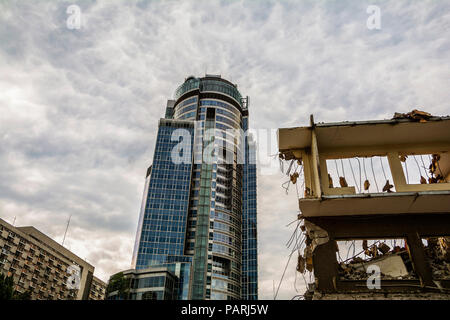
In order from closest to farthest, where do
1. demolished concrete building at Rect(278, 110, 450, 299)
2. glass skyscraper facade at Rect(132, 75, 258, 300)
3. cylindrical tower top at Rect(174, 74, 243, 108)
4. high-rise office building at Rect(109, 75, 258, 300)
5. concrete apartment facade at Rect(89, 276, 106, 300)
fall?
1. demolished concrete building at Rect(278, 110, 450, 299)
2. high-rise office building at Rect(109, 75, 258, 300)
3. glass skyscraper facade at Rect(132, 75, 258, 300)
4. concrete apartment facade at Rect(89, 276, 106, 300)
5. cylindrical tower top at Rect(174, 74, 243, 108)

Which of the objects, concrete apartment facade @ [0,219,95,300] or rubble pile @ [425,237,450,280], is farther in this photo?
concrete apartment facade @ [0,219,95,300]

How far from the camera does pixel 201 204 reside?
250 ft

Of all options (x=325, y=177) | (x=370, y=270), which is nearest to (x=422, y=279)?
(x=370, y=270)

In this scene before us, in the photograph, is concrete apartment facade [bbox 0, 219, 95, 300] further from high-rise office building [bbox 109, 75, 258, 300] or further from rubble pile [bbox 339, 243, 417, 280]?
rubble pile [bbox 339, 243, 417, 280]

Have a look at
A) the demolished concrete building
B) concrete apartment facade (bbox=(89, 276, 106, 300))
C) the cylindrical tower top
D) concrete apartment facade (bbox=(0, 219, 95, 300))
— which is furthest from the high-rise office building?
the demolished concrete building

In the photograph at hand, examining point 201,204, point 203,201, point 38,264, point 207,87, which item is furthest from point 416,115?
point 207,87

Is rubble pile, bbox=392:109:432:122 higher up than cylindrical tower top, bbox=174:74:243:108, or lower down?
lower down

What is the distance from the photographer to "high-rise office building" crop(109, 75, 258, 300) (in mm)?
66125

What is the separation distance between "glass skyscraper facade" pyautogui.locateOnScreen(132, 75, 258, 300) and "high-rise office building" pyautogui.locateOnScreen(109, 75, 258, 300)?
0.20 meters

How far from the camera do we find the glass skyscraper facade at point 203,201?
220 feet

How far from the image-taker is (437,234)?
28.8 feet

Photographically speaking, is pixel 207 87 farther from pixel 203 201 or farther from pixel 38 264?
pixel 38 264

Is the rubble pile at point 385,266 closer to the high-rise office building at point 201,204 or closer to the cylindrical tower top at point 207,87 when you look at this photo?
the high-rise office building at point 201,204

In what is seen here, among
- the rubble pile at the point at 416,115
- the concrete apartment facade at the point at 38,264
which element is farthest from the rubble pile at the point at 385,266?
the concrete apartment facade at the point at 38,264
